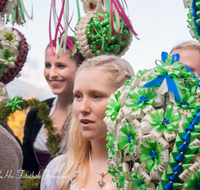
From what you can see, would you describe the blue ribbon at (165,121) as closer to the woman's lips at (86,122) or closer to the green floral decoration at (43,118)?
the woman's lips at (86,122)

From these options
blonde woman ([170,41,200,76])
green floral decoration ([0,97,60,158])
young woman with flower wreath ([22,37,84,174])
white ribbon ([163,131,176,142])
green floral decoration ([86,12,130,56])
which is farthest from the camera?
young woman with flower wreath ([22,37,84,174])

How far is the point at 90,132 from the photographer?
111cm

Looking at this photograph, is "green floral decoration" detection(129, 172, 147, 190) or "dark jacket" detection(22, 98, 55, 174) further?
"dark jacket" detection(22, 98, 55, 174)

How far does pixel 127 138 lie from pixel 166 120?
0.43ft

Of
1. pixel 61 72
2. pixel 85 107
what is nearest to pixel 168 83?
pixel 85 107

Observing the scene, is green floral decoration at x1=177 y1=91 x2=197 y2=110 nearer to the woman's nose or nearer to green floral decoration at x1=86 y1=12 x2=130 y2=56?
the woman's nose

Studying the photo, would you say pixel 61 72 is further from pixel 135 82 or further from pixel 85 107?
pixel 135 82

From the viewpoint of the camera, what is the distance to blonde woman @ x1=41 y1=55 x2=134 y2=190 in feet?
3.63

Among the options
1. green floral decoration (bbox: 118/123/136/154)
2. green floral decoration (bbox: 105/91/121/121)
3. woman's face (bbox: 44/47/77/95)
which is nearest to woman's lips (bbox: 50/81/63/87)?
woman's face (bbox: 44/47/77/95)

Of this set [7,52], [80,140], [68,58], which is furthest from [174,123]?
[7,52]

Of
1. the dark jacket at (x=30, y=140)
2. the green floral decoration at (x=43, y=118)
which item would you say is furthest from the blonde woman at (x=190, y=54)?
the dark jacket at (x=30, y=140)

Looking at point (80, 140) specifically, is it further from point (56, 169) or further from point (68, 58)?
point (68, 58)

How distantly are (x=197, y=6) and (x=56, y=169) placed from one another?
39.8 inches

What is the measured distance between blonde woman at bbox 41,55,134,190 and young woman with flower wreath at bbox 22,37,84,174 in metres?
0.52
